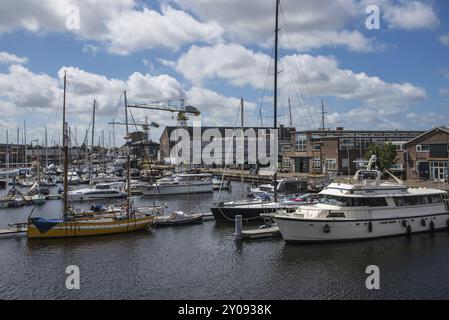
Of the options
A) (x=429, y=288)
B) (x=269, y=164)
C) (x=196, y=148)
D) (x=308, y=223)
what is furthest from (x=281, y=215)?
(x=196, y=148)

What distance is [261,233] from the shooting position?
31.0 m

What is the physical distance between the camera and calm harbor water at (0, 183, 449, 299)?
20.5 m

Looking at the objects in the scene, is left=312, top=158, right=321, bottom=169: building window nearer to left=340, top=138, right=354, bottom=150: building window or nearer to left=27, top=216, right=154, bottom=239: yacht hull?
left=340, top=138, right=354, bottom=150: building window

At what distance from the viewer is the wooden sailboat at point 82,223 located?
3131cm

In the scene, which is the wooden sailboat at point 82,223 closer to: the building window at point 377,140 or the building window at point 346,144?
the building window at point 346,144

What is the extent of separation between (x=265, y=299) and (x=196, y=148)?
333ft

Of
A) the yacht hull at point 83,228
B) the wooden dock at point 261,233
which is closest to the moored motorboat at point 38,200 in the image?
the yacht hull at point 83,228

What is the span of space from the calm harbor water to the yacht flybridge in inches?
31.8

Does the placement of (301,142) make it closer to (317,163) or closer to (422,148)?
(317,163)

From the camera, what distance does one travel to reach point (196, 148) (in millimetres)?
120062

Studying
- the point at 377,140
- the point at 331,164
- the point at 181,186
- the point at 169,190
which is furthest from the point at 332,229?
the point at 377,140

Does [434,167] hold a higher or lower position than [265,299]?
higher

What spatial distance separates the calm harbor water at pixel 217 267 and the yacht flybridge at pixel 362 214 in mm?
808
